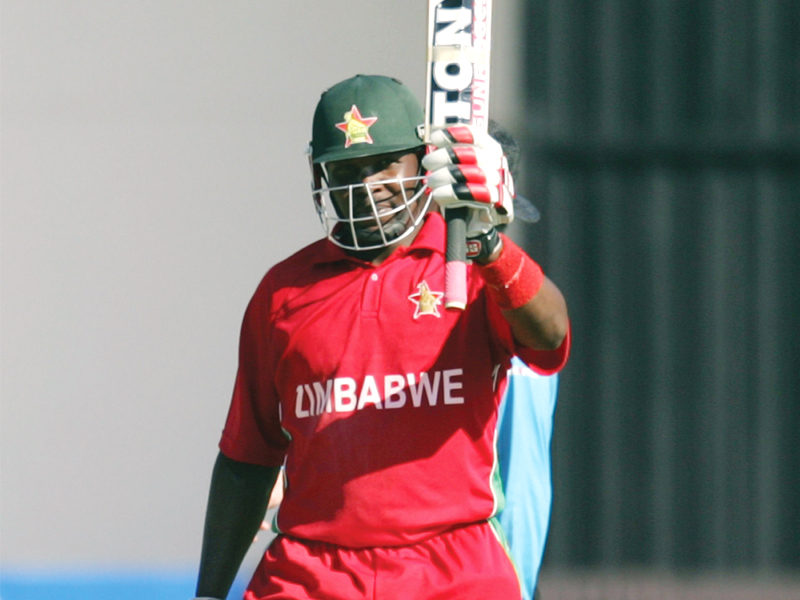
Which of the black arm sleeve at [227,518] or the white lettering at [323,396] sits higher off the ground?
the white lettering at [323,396]

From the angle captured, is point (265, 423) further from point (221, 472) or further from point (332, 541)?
point (332, 541)

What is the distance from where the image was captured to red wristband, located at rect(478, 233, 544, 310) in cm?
200

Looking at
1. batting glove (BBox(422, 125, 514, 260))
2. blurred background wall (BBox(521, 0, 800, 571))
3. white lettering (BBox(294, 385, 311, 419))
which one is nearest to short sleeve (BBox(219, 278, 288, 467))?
white lettering (BBox(294, 385, 311, 419))

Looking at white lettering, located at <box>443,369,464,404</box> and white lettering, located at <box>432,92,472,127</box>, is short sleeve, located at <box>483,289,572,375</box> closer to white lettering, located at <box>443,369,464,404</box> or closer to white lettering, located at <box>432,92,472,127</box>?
white lettering, located at <box>443,369,464,404</box>

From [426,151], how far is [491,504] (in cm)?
69

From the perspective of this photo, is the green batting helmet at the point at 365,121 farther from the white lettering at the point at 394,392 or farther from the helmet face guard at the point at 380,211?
the white lettering at the point at 394,392

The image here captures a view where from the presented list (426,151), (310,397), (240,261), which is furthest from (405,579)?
(240,261)

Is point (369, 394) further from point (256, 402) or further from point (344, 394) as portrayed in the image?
point (256, 402)

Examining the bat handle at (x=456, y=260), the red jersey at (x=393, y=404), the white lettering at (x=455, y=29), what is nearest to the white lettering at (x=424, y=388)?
the red jersey at (x=393, y=404)

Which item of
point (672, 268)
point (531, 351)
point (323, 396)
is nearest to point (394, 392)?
point (323, 396)

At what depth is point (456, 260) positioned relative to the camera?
1.88 meters

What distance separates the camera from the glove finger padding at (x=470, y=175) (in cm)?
186

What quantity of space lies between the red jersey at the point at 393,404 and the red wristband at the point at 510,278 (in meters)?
0.14

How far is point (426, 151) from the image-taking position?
2.39 m
